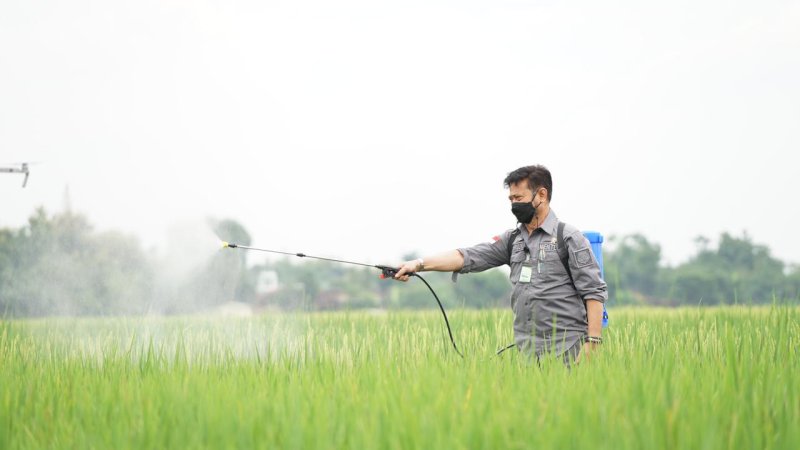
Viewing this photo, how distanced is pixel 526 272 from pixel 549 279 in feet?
0.58

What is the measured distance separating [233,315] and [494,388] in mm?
7297

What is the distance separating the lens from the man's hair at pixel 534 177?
5.92 meters

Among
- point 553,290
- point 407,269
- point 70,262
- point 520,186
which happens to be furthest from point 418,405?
point 70,262

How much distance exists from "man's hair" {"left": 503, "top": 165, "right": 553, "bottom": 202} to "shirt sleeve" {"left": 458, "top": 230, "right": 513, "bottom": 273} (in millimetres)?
515

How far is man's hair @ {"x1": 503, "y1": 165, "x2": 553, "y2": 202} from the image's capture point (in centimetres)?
592

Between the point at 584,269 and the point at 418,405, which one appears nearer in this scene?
the point at 418,405

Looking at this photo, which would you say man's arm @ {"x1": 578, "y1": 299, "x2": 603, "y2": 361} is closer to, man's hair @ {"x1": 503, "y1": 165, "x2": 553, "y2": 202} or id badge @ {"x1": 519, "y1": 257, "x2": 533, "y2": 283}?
id badge @ {"x1": 519, "y1": 257, "x2": 533, "y2": 283}

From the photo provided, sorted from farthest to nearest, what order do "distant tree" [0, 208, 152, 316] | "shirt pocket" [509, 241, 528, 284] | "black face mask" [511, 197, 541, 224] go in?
"distant tree" [0, 208, 152, 316] < "shirt pocket" [509, 241, 528, 284] < "black face mask" [511, 197, 541, 224]

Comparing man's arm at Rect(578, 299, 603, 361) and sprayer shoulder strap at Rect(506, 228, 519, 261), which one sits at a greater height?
sprayer shoulder strap at Rect(506, 228, 519, 261)

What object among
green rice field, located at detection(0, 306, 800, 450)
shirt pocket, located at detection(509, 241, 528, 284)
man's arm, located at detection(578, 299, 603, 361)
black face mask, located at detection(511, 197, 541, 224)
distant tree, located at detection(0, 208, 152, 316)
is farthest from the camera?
distant tree, located at detection(0, 208, 152, 316)

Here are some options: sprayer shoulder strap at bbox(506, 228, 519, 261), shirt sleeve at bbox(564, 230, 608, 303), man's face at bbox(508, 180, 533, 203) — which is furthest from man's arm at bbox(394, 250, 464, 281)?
shirt sleeve at bbox(564, 230, 608, 303)

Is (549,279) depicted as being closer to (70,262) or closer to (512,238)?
(512,238)

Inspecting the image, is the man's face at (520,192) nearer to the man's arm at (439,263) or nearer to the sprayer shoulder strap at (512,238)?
the sprayer shoulder strap at (512,238)

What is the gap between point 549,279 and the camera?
5.88 metres
